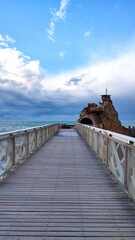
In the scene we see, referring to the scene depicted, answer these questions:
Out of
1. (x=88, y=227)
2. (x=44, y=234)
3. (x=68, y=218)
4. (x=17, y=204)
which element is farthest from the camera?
(x=17, y=204)

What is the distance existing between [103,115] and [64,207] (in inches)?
1675

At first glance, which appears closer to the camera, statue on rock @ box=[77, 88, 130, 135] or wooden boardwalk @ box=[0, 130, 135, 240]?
wooden boardwalk @ box=[0, 130, 135, 240]

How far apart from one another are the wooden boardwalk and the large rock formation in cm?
3702

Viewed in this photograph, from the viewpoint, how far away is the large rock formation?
46.0m

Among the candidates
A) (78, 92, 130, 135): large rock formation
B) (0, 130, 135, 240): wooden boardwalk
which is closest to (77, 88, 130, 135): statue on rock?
(78, 92, 130, 135): large rock formation

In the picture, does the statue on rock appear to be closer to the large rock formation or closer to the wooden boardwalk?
the large rock formation

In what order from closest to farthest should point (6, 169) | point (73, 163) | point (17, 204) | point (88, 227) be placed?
point (88, 227), point (17, 204), point (6, 169), point (73, 163)

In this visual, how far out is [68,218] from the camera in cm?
398

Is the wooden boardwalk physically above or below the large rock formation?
below

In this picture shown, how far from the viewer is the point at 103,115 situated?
4656cm

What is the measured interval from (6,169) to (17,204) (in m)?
2.38

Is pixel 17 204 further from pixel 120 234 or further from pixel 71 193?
pixel 120 234

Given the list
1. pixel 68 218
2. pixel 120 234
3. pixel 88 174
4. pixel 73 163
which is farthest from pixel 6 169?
pixel 120 234

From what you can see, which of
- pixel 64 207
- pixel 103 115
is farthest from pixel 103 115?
pixel 64 207
